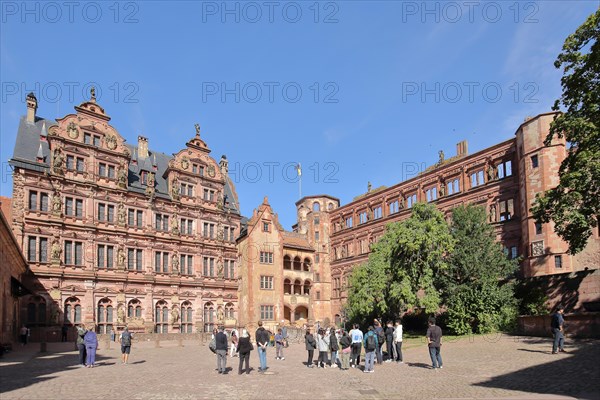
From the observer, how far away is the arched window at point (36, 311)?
1491 inches

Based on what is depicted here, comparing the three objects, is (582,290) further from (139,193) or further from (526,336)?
(139,193)

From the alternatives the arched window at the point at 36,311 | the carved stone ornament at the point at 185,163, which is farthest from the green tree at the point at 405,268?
the arched window at the point at 36,311

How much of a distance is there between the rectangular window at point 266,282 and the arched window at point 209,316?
233 inches

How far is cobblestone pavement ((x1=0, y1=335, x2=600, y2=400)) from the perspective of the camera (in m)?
13.3

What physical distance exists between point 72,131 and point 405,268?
31209 mm

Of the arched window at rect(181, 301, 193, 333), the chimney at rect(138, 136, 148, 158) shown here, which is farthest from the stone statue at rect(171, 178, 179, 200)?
the arched window at rect(181, 301, 193, 333)

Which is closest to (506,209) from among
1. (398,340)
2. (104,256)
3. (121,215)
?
(398,340)

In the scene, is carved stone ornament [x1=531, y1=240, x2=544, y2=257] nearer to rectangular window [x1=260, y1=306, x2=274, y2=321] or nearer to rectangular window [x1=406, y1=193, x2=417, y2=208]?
rectangular window [x1=406, y1=193, x2=417, y2=208]

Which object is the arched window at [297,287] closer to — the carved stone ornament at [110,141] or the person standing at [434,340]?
the carved stone ornament at [110,141]

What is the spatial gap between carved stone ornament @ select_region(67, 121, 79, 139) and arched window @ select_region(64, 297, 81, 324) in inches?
563

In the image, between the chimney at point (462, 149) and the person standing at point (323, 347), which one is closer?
the person standing at point (323, 347)

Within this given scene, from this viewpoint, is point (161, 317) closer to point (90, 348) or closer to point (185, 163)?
point (185, 163)

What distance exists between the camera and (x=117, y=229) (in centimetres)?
4431

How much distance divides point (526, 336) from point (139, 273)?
1329 inches
